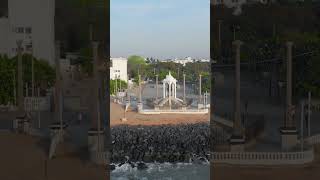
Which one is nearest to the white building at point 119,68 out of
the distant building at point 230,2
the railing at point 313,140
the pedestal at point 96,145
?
the pedestal at point 96,145

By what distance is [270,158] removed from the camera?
422 cm

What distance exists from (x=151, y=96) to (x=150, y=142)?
2.90ft

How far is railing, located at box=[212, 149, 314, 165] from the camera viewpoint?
4180mm

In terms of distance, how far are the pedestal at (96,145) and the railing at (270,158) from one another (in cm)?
124

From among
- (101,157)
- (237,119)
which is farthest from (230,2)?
(101,157)

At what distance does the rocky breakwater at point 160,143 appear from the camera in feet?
16.9

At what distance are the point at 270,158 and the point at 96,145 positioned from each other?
1.67 m

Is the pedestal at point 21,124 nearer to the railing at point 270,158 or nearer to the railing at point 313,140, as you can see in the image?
the railing at point 270,158

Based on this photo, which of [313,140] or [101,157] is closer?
[313,140]

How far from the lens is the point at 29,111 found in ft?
14.0

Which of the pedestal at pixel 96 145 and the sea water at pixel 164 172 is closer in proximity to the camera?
the pedestal at pixel 96 145

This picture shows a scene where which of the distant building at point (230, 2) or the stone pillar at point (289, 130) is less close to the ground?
the distant building at point (230, 2)

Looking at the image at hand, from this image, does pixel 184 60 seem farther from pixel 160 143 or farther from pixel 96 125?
pixel 96 125

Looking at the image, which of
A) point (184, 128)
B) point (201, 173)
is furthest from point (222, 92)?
point (184, 128)
